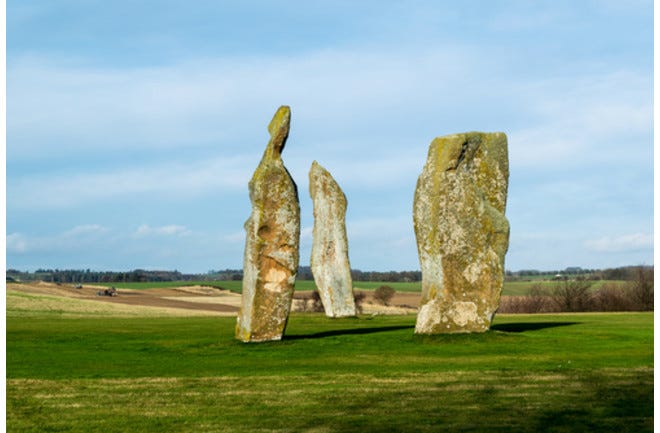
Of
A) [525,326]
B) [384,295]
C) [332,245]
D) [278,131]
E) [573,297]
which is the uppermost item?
[278,131]

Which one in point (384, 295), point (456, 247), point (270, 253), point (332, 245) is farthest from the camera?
point (384, 295)

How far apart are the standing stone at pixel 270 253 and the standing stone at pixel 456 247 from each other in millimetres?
2849

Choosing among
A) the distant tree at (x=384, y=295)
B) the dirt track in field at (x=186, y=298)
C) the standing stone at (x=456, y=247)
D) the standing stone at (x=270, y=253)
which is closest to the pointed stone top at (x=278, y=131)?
the standing stone at (x=270, y=253)

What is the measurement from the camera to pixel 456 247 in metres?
21.8

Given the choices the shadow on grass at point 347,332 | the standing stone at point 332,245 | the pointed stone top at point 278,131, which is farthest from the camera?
the standing stone at point 332,245

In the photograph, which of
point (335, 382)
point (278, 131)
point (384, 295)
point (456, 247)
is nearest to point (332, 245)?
point (278, 131)

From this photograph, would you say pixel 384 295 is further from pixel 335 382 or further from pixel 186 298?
pixel 335 382

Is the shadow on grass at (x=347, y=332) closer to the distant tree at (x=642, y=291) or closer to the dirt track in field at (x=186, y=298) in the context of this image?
the dirt track in field at (x=186, y=298)

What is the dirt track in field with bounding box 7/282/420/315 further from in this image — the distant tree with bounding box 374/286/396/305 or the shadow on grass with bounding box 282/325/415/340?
the shadow on grass with bounding box 282/325/415/340

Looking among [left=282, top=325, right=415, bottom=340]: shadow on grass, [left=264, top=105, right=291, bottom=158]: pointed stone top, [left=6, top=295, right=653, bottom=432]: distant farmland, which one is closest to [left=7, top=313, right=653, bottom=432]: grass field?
[left=6, top=295, right=653, bottom=432]: distant farmland

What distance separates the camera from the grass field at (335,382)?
12.5m

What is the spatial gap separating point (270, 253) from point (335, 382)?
6.21 metres

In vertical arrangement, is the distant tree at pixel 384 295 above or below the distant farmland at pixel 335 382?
above

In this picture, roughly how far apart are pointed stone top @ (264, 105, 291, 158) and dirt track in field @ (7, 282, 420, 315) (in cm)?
1855
